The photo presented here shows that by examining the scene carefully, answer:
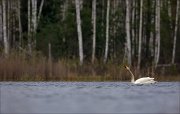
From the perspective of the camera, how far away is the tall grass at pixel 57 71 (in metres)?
32.1

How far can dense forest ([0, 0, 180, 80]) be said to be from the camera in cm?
4144

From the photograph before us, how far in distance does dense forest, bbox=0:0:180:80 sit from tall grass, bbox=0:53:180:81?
0.84 meters

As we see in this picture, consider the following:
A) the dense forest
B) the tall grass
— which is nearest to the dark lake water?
the tall grass

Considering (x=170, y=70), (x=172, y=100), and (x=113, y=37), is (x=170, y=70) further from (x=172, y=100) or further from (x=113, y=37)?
(x=172, y=100)

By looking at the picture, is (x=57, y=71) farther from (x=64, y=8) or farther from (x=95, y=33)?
(x=64, y=8)

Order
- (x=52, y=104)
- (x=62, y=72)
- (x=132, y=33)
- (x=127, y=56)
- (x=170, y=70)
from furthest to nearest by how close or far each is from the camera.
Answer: (x=132, y=33) < (x=127, y=56) < (x=170, y=70) < (x=62, y=72) < (x=52, y=104)

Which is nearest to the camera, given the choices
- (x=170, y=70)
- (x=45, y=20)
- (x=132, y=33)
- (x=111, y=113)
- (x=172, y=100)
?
(x=111, y=113)

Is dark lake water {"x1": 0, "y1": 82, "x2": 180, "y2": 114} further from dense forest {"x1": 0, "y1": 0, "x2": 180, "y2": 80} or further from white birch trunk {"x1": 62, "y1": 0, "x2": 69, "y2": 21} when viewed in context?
white birch trunk {"x1": 62, "y1": 0, "x2": 69, "y2": 21}

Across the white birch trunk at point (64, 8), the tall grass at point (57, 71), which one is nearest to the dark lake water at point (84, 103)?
the tall grass at point (57, 71)

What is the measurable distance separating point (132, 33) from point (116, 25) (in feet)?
9.96

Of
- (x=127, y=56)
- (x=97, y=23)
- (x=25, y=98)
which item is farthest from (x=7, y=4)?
(x=25, y=98)

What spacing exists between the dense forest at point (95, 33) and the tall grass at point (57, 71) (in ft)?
2.76

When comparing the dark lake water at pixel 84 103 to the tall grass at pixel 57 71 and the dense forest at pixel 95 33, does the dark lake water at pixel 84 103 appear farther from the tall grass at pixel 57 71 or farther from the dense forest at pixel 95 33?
the dense forest at pixel 95 33

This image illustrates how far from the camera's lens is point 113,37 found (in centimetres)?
4888
